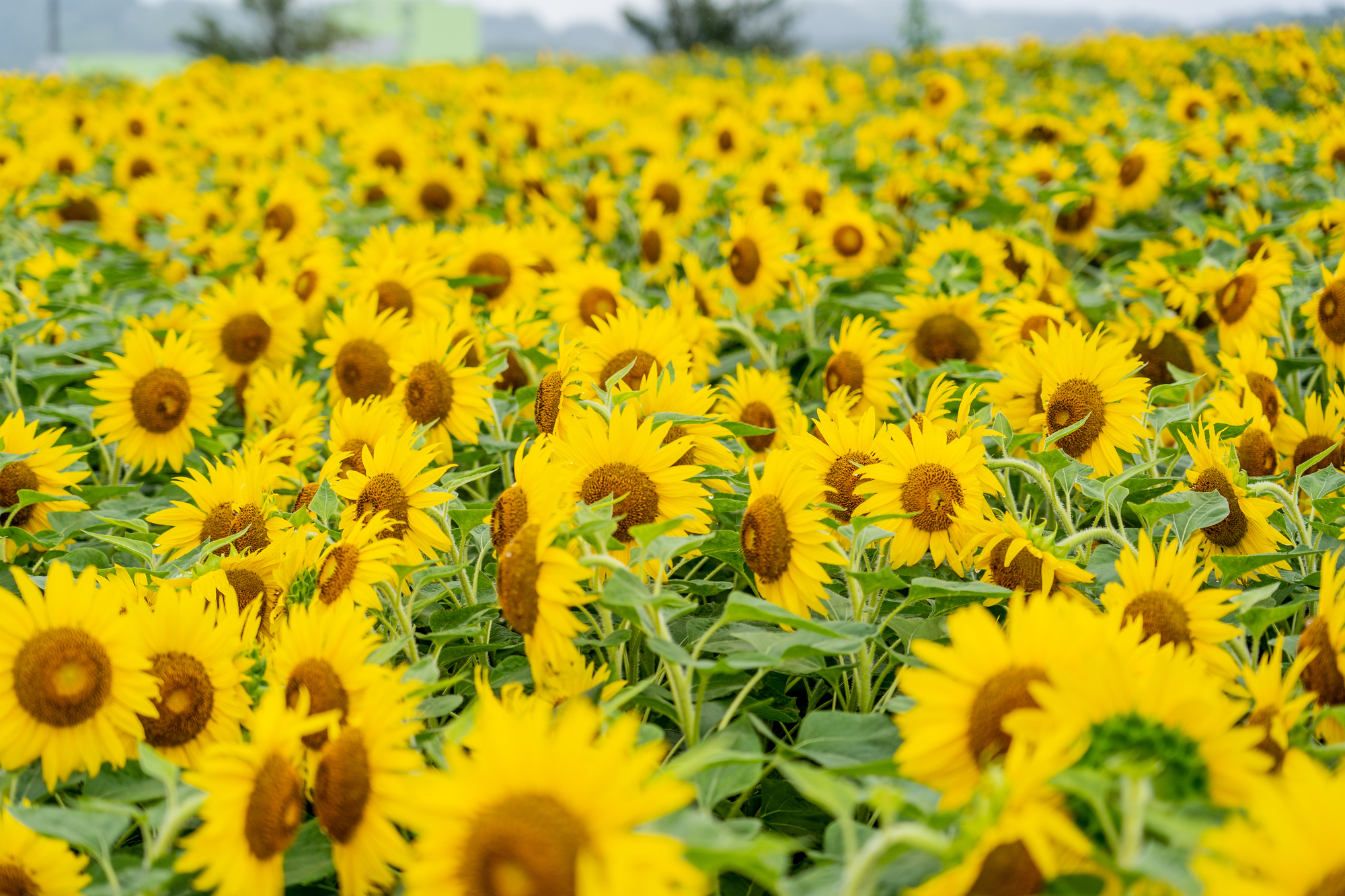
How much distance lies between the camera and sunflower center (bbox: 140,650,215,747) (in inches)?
46.1

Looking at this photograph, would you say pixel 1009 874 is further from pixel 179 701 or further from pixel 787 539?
pixel 179 701

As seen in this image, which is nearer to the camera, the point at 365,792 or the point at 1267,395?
the point at 365,792

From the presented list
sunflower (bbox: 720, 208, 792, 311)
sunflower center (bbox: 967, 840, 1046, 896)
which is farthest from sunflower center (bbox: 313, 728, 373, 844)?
sunflower (bbox: 720, 208, 792, 311)

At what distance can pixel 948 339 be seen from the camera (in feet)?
7.79

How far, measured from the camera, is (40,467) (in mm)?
1772

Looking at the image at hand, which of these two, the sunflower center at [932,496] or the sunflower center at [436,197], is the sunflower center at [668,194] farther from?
the sunflower center at [932,496]

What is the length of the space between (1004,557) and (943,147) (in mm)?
3856

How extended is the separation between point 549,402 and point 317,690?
2.14 feet

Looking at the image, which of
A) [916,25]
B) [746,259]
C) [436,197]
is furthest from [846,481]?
[916,25]

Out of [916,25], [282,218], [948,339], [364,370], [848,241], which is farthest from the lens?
[916,25]

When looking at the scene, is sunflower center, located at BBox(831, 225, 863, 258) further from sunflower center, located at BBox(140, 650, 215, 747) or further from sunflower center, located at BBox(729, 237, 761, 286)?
sunflower center, located at BBox(140, 650, 215, 747)

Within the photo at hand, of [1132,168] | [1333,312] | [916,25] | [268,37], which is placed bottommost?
[1333,312]

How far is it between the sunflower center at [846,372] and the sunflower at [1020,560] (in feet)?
2.85

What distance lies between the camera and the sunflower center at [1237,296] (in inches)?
90.8
